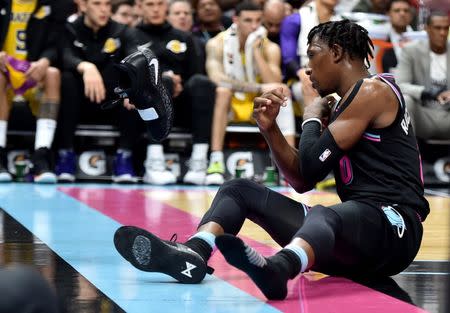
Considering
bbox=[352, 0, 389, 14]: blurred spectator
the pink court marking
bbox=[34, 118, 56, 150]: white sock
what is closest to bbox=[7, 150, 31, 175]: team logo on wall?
bbox=[34, 118, 56, 150]: white sock

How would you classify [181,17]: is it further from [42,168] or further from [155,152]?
[42,168]

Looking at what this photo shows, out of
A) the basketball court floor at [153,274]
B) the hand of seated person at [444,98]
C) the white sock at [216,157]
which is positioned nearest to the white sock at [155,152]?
the white sock at [216,157]

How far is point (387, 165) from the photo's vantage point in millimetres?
4727

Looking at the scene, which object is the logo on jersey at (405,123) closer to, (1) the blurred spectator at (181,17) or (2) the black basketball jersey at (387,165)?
Result: (2) the black basketball jersey at (387,165)

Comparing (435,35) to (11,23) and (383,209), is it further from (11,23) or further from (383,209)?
(383,209)

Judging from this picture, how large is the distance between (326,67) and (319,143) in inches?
15.3

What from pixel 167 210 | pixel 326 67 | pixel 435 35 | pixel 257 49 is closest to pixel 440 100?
pixel 435 35

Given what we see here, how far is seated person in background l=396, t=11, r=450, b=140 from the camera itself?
35.2 feet

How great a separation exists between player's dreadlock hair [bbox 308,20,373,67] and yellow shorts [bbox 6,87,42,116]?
19.2ft

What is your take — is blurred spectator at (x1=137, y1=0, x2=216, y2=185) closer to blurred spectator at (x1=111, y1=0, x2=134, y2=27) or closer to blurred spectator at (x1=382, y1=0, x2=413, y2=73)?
blurred spectator at (x1=111, y1=0, x2=134, y2=27)

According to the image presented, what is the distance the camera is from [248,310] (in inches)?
161

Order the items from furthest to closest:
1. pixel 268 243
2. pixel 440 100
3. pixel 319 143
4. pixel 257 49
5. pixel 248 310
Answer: pixel 257 49
pixel 440 100
pixel 268 243
pixel 319 143
pixel 248 310


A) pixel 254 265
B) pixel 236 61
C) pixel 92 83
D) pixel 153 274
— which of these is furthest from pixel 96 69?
pixel 254 265

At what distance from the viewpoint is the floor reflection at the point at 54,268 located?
405 centimetres
